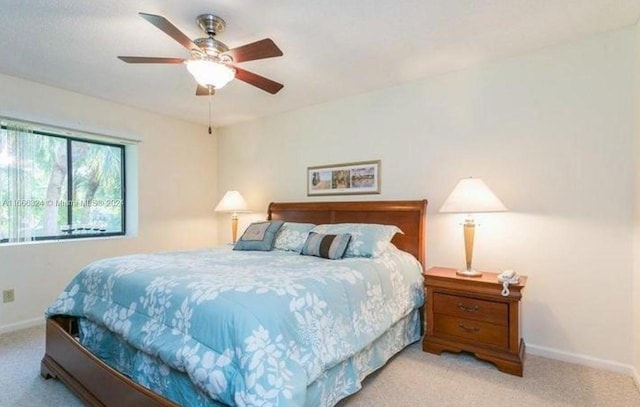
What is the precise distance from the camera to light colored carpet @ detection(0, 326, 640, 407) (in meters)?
1.97

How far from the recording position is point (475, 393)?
207 cm

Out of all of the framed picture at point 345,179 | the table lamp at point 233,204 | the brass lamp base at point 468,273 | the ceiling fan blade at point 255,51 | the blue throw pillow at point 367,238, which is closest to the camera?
the ceiling fan blade at point 255,51

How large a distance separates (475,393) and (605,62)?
8.01 ft

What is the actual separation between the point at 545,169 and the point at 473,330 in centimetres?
134

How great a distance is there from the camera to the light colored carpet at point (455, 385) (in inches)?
77.7

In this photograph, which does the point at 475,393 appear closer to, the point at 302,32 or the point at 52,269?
the point at 302,32

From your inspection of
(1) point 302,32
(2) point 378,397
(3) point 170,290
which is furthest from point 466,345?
(1) point 302,32

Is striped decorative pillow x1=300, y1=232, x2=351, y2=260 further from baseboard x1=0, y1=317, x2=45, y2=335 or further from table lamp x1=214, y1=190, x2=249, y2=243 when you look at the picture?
baseboard x1=0, y1=317, x2=45, y2=335

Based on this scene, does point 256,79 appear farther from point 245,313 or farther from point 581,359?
point 581,359

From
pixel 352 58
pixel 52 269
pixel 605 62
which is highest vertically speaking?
pixel 352 58

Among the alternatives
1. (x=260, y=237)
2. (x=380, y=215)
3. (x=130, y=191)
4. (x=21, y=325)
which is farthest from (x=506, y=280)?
(x=21, y=325)

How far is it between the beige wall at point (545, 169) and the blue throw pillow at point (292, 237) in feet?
2.85

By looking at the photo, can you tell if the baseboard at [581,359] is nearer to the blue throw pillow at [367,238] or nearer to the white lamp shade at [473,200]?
the white lamp shade at [473,200]

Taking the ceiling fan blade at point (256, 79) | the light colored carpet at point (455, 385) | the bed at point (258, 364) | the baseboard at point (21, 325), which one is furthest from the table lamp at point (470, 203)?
the baseboard at point (21, 325)
